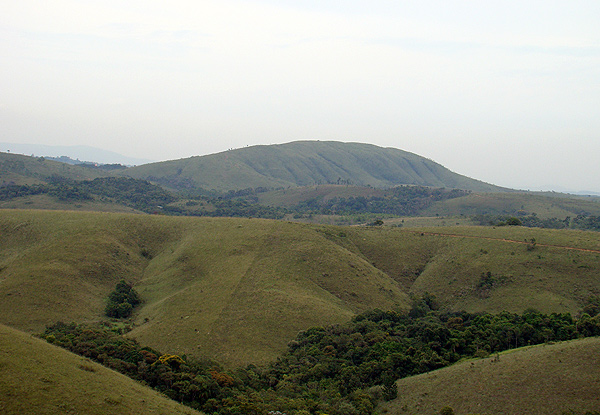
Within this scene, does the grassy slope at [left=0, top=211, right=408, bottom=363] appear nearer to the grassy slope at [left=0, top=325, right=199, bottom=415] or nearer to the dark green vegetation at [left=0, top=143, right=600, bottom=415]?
the dark green vegetation at [left=0, top=143, right=600, bottom=415]

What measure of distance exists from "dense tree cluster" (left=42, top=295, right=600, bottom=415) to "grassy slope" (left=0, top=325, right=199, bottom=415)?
15.2ft

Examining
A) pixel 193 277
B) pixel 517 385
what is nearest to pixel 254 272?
pixel 193 277

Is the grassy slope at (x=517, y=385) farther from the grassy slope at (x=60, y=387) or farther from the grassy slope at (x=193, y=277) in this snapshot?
the grassy slope at (x=193, y=277)

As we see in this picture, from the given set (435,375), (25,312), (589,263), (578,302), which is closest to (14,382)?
(435,375)

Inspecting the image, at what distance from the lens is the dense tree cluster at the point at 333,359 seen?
131 ft

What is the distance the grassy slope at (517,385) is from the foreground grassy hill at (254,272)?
2177 centimetres

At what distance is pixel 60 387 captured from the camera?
1161 inches

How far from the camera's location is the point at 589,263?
261 ft

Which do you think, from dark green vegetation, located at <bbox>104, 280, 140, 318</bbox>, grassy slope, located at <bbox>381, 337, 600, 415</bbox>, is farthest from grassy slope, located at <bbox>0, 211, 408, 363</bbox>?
grassy slope, located at <bbox>381, 337, 600, 415</bbox>

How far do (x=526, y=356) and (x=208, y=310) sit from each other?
1688 inches

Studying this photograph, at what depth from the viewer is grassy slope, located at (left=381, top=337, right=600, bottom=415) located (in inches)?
1384

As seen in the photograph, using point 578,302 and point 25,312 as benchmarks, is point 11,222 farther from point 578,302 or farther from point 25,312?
point 578,302

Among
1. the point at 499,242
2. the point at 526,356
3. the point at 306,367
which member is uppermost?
the point at 499,242

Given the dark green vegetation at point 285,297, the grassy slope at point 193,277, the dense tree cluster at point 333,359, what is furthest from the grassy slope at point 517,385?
the grassy slope at point 193,277
